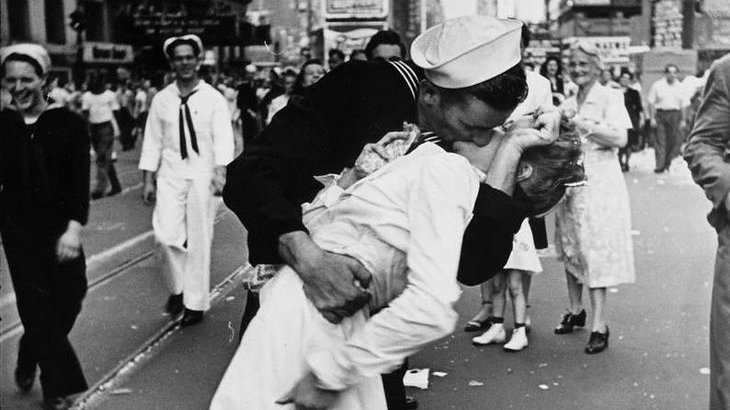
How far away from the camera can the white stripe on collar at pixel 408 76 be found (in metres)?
2.98

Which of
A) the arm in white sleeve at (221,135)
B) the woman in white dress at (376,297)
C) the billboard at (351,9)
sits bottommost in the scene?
the arm in white sleeve at (221,135)

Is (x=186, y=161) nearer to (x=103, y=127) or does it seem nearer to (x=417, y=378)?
(x=417, y=378)

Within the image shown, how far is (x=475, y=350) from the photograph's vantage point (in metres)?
6.60

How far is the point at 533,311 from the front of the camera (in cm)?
771

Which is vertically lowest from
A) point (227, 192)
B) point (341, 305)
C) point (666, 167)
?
point (666, 167)

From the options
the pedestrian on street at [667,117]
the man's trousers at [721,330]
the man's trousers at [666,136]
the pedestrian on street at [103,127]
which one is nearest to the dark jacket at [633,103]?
the pedestrian on street at [667,117]

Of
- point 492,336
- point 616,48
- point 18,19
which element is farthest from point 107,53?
point 492,336

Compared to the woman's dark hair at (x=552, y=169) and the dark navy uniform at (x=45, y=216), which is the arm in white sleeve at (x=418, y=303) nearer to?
the woman's dark hair at (x=552, y=169)

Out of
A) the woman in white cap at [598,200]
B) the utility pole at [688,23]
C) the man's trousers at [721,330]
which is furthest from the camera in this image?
the utility pole at [688,23]

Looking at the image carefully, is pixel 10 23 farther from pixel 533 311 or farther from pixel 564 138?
pixel 564 138

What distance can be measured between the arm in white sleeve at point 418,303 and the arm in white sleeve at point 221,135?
5.63 meters

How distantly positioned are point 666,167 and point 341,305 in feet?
59.5

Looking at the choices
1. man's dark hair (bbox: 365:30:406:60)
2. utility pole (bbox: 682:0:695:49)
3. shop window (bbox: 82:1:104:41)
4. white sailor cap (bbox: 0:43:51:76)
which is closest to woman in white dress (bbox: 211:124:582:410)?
white sailor cap (bbox: 0:43:51:76)

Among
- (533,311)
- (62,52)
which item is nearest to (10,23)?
(62,52)
